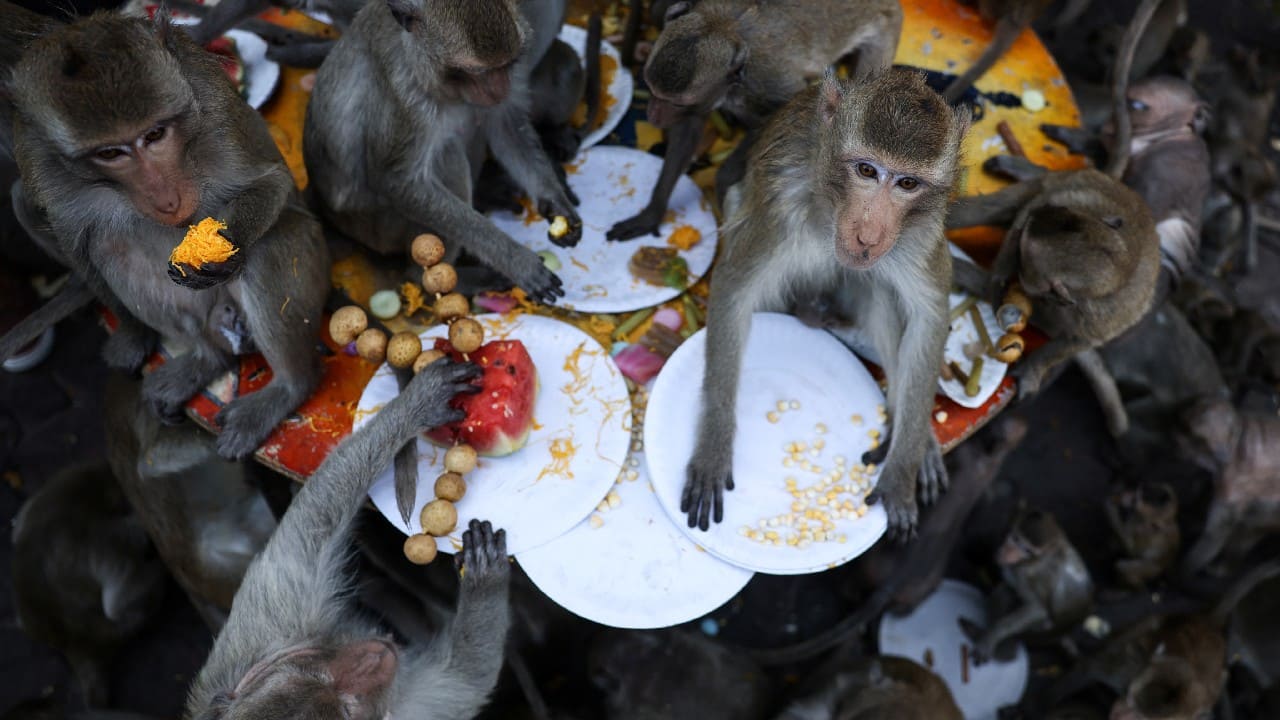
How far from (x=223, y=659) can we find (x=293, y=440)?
0.99 m

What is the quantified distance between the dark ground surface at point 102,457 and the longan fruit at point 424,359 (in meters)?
2.81

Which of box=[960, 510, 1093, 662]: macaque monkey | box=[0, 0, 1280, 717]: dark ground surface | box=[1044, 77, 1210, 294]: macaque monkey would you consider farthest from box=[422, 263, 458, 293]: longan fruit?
box=[1044, 77, 1210, 294]: macaque monkey

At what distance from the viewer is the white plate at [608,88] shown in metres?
5.26

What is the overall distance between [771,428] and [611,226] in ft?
4.68

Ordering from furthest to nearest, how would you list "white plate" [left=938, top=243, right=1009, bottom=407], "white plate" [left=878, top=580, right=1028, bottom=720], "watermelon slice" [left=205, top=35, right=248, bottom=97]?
"white plate" [left=878, top=580, right=1028, bottom=720]
"watermelon slice" [left=205, top=35, right=248, bottom=97]
"white plate" [left=938, top=243, right=1009, bottom=407]

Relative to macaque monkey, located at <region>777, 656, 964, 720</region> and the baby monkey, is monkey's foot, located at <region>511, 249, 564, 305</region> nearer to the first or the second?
the baby monkey

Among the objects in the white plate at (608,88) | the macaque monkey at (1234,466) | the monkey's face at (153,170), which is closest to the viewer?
the monkey's face at (153,170)

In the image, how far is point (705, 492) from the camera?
157 inches

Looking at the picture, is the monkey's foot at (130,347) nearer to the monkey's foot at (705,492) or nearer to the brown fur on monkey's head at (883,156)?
the monkey's foot at (705,492)

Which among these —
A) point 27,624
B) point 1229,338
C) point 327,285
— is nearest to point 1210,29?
point 1229,338

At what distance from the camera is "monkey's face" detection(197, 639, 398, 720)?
310 centimetres

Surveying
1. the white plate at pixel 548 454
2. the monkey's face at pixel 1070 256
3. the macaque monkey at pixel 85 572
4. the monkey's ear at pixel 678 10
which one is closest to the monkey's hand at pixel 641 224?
the white plate at pixel 548 454

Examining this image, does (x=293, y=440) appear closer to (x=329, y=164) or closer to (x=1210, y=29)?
(x=329, y=164)

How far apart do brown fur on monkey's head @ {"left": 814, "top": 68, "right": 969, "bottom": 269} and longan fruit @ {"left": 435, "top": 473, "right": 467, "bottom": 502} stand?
5.92 ft
